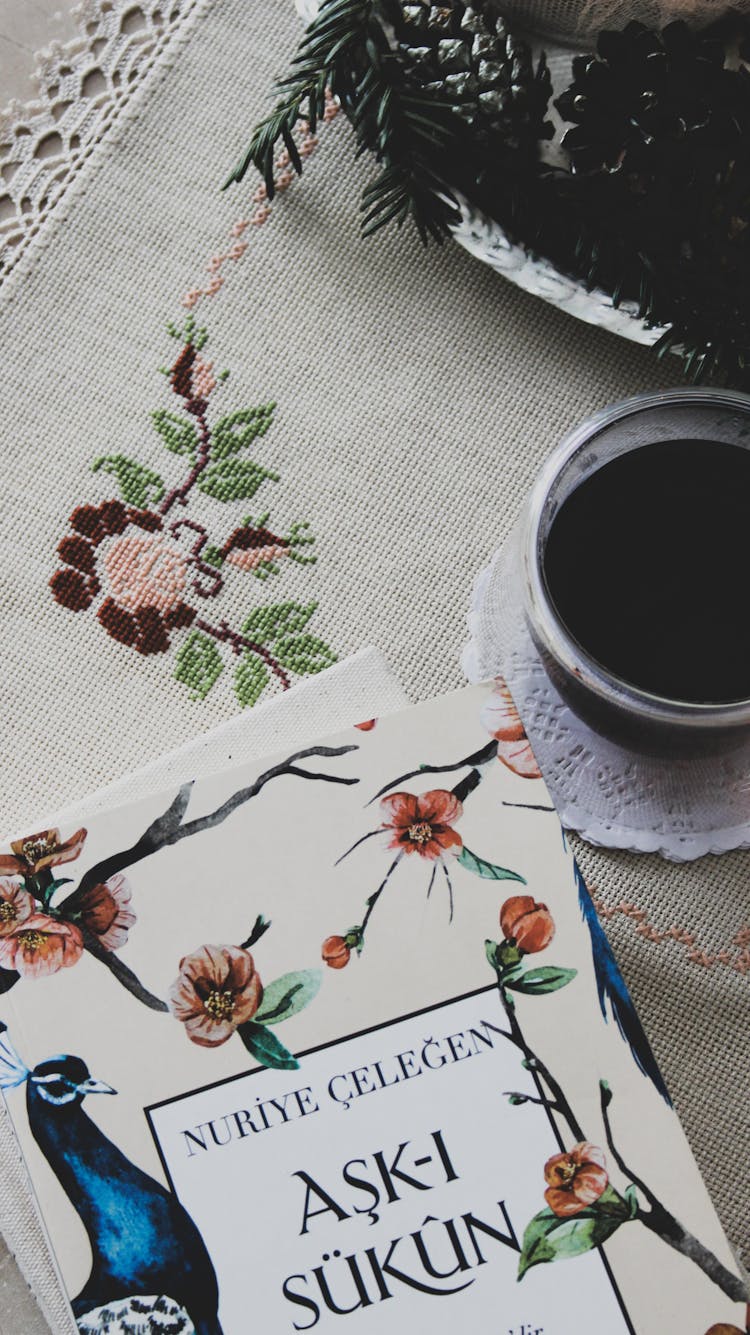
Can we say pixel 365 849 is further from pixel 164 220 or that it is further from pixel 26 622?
pixel 164 220

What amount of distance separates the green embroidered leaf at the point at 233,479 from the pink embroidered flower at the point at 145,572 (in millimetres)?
32

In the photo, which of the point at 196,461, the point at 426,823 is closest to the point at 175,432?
the point at 196,461

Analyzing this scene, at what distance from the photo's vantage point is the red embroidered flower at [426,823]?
42 cm

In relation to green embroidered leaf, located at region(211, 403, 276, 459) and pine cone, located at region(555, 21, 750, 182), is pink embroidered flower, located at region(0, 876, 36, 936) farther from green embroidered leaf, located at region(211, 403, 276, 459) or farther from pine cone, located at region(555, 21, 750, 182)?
pine cone, located at region(555, 21, 750, 182)

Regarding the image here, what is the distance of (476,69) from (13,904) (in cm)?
35

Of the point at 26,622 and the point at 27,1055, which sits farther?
the point at 26,622

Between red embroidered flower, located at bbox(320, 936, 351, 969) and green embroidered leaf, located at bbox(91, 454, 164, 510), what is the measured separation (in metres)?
0.22

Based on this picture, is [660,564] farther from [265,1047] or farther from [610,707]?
[265,1047]

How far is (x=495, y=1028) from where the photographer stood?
41 centimetres

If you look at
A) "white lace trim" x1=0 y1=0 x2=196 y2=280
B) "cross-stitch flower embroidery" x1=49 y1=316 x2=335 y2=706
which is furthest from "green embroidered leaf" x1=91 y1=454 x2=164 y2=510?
"white lace trim" x1=0 y1=0 x2=196 y2=280

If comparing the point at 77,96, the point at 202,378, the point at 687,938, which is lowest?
the point at 687,938

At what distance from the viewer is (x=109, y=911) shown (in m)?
0.41

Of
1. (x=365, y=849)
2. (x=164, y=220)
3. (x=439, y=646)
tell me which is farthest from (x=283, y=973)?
(x=164, y=220)

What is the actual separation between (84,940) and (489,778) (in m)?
0.16
